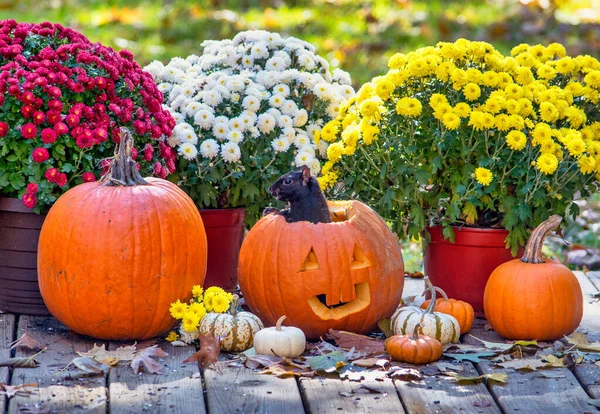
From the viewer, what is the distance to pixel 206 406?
107 inches

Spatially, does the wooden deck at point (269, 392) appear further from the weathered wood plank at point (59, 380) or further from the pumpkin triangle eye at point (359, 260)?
the pumpkin triangle eye at point (359, 260)

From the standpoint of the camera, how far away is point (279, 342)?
3.12 metres

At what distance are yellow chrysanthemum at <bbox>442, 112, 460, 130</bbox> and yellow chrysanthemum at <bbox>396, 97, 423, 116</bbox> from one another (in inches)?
4.3

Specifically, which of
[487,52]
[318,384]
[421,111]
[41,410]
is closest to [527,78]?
[487,52]

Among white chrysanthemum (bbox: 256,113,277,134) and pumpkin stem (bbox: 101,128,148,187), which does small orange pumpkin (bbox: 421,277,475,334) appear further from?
pumpkin stem (bbox: 101,128,148,187)

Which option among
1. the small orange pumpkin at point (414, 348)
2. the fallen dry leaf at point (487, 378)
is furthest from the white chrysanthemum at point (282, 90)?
the fallen dry leaf at point (487, 378)

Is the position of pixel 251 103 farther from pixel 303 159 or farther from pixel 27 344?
pixel 27 344

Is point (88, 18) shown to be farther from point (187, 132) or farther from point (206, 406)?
point (206, 406)

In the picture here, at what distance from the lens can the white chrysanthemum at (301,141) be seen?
3994 mm

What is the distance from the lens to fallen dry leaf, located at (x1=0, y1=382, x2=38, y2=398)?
274 centimetres

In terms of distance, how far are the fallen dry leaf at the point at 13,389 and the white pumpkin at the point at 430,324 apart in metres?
1.32

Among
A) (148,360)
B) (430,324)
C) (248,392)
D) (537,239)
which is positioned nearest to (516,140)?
(537,239)

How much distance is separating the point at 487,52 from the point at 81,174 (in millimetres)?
1739

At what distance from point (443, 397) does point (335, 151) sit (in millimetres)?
1316
